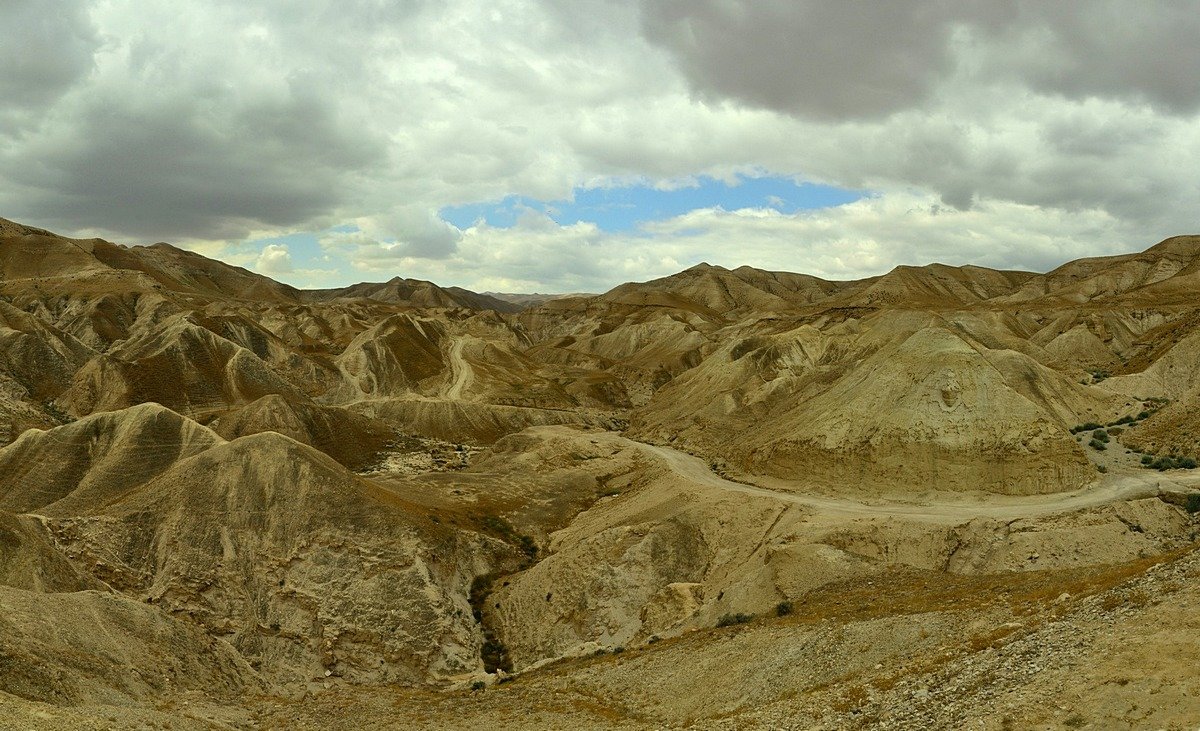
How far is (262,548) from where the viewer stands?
39438 millimetres

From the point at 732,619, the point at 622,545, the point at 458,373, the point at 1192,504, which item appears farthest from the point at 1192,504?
the point at 458,373

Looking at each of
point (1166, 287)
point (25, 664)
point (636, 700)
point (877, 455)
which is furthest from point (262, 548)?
point (1166, 287)

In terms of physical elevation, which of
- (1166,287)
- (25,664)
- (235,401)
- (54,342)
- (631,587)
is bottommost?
(631,587)

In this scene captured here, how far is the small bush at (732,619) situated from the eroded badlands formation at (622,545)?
0.67 feet

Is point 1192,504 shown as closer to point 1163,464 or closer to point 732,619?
point 1163,464

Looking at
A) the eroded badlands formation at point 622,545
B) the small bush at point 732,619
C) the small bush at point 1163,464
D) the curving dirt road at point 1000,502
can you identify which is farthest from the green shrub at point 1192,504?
the small bush at point 732,619

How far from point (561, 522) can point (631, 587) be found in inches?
534

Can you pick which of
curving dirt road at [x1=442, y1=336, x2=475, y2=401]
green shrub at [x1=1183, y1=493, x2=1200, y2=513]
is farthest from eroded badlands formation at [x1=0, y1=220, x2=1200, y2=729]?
curving dirt road at [x1=442, y1=336, x2=475, y2=401]

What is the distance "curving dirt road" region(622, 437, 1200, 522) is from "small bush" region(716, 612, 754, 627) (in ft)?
54.8

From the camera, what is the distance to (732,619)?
29141 mm

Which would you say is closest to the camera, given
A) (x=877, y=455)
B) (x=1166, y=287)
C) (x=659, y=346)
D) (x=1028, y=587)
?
(x=1028, y=587)

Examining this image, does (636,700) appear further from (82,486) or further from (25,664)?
(82,486)

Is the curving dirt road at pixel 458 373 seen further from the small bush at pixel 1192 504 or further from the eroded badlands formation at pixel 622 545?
the small bush at pixel 1192 504

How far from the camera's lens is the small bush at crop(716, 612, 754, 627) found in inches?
1124
